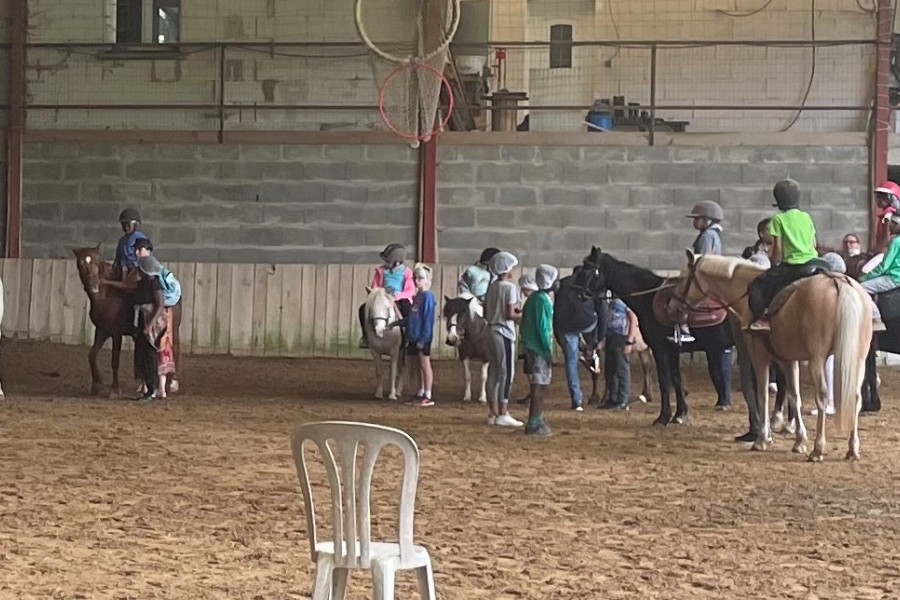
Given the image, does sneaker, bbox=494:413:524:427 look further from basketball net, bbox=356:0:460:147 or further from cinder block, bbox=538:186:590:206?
cinder block, bbox=538:186:590:206

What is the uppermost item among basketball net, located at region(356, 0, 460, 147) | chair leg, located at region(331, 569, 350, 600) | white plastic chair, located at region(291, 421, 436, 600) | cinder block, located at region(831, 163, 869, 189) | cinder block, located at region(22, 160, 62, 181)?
basketball net, located at region(356, 0, 460, 147)

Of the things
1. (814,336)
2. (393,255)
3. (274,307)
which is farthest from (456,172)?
(814,336)

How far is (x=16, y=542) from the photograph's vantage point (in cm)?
621

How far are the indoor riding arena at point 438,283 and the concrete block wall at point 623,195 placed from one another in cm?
4

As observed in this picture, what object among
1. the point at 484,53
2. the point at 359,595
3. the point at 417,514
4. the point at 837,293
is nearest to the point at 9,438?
the point at 417,514

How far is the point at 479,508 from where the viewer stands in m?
7.22

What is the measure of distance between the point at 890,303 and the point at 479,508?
614 cm

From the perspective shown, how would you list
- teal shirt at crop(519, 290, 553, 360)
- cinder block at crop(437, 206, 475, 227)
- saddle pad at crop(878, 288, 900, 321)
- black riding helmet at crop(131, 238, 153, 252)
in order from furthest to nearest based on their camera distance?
cinder block at crop(437, 206, 475, 227), black riding helmet at crop(131, 238, 153, 252), saddle pad at crop(878, 288, 900, 321), teal shirt at crop(519, 290, 553, 360)

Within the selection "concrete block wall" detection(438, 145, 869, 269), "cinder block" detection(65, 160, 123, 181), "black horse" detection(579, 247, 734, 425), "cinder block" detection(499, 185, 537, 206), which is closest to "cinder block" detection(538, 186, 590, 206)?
"concrete block wall" detection(438, 145, 869, 269)

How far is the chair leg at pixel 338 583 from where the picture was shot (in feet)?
14.7

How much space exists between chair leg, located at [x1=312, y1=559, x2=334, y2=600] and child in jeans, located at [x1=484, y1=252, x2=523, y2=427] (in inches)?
252

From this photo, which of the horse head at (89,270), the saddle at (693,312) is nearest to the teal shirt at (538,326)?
the saddle at (693,312)

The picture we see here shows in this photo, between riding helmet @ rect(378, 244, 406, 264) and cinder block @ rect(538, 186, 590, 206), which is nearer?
riding helmet @ rect(378, 244, 406, 264)

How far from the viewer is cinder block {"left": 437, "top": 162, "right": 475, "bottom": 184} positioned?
56.9ft
